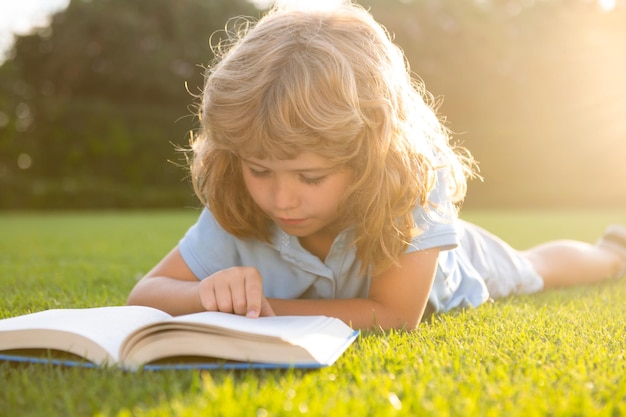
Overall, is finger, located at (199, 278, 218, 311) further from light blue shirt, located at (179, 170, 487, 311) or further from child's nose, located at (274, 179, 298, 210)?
light blue shirt, located at (179, 170, 487, 311)

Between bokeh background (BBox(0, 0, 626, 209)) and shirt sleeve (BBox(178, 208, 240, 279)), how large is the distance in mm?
13969

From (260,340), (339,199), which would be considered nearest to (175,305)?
(339,199)

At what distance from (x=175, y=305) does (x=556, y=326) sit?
4.08 feet

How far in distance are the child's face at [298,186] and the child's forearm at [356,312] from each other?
0.26m

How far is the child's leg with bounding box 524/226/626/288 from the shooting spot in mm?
3617

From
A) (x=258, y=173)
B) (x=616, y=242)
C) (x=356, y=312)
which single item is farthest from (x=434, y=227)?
(x=616, y=242)

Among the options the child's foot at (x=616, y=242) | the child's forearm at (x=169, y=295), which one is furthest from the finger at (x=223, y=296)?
the child's foot at (x=616, y=242)

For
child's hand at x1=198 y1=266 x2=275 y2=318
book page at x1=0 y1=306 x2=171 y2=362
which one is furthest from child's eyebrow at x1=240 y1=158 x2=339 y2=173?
book page at x1=0 y1=306 x2=171 y2=362

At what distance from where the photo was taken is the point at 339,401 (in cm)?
129

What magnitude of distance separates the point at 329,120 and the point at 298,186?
0.22 metres

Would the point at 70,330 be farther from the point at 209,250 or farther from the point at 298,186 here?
the point at 209,250

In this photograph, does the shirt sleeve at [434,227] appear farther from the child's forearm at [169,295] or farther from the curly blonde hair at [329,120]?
the child's forearm at [169,295]

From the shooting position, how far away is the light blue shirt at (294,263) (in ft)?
8.18

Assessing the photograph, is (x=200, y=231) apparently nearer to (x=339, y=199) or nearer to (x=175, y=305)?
(x=175, y=305)
